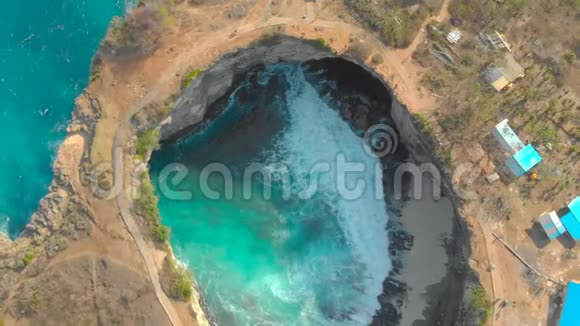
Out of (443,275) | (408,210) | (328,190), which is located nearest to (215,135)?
(328,190)

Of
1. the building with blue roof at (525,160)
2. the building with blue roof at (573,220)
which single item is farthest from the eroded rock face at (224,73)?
the building with blue roof at (573,220)

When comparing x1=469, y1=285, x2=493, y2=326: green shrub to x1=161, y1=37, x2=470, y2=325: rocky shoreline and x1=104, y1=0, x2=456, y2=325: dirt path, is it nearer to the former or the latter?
x1=161, y1=37, x2=470, y2=325: rocky shoreline

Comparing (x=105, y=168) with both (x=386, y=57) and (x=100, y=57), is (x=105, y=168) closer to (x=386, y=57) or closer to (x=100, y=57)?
(x=100, y=57)

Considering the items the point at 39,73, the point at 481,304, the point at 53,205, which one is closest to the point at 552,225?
the point at 481,304

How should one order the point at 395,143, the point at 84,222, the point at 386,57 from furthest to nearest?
the point at 395,143, the point at 386,57, the point at 84,222

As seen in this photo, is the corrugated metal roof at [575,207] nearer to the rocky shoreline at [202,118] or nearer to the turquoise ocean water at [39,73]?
the rocky shoreline at [202,118]

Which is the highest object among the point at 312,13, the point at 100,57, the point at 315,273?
the point at 100,57

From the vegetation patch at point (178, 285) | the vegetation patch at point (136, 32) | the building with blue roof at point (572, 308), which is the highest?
the vegetation patch at point (136, 32)
